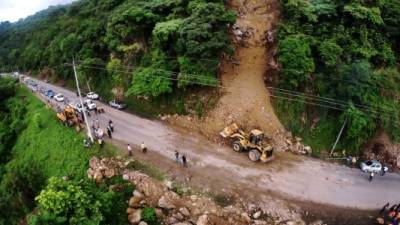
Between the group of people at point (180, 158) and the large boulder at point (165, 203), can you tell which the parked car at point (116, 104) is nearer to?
the group of people at point (180, 158)

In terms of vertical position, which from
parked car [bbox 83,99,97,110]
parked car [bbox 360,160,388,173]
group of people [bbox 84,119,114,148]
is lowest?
parked car [bbox 360,160,388,173]

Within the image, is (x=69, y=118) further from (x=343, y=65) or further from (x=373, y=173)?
(x=373, y=173)

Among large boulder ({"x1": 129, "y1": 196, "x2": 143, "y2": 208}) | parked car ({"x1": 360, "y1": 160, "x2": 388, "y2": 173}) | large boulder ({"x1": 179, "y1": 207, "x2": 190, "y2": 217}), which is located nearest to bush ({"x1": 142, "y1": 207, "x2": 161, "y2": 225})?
large boulder ({"x1": 129, "y1": 196, "x2": 143, "y2": 208})

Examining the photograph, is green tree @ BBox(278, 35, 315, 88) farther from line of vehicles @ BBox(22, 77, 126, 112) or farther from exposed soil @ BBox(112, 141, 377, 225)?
line of vehicles @ BBox(22, 77, 126, 112)

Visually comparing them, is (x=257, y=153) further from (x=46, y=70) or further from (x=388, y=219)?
(x=46, y=70)

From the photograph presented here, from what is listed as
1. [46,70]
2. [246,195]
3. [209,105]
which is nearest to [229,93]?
[209,105]

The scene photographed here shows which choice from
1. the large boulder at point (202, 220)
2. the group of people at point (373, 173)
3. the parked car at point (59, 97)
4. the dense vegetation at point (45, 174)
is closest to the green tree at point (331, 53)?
the group of people at point (373, 173)

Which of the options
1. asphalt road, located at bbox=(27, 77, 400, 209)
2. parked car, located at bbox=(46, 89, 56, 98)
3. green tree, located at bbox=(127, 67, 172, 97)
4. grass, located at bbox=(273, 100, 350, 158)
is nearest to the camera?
asphalt road, located at bbox=(27, 77, 400, 209)
